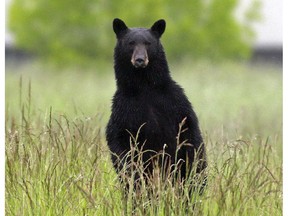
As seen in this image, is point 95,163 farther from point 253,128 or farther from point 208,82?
point 208,82

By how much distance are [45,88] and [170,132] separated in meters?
13.8

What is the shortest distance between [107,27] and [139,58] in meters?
21.2

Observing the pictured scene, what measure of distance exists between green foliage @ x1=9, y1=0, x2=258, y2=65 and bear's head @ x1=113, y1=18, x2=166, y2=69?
18333 millimetres

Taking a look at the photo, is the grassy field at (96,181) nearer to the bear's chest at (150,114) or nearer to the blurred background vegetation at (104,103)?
the blurred background vegetation at (104,103)

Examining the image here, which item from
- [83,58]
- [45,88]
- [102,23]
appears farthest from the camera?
[83,58]

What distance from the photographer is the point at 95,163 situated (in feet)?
16.8

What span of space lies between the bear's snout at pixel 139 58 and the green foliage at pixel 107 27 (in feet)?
60.9

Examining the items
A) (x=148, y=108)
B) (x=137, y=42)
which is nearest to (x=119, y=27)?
(x=137, y=42)

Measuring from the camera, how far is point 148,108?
17.8ft

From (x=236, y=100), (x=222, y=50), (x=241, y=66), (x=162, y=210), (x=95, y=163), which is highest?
(x=222, y=50)

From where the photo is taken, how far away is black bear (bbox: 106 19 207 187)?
5.37 m

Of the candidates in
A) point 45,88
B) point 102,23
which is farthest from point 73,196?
point 102,23

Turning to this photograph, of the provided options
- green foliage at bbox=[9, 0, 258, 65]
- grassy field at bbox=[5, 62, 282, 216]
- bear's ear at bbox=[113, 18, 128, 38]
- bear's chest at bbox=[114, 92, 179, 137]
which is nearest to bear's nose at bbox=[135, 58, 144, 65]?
bear's chest at bbox=[114, 92, 179, 137]

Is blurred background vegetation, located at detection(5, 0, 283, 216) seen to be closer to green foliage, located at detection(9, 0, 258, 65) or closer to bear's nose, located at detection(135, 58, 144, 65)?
green foliage, located at detection(9, 0, 258, 65)
